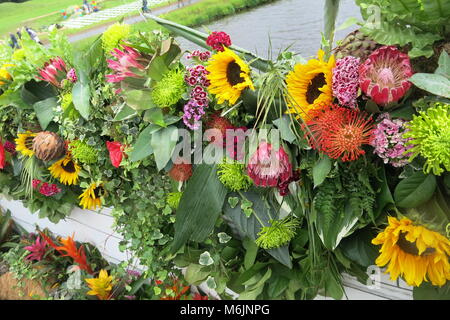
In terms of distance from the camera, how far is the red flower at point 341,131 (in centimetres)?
54

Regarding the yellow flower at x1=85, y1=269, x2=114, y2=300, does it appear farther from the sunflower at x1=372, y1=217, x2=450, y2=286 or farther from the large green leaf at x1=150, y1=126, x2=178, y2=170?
the sunflower at x1=372, y1=217, x2=450, y2=286

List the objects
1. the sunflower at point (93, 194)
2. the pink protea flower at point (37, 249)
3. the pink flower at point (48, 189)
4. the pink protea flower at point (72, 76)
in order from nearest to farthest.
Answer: the pink protea flower at point (72, 76) → the sunflower at point (93, 194) → the pink flower at point (48, 189) → the pink protea flower at point (37, 249)

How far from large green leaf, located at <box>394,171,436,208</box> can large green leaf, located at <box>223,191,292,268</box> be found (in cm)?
26

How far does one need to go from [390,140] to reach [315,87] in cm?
14

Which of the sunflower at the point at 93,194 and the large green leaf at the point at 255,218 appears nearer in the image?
the large green leaf at the point at 255,218

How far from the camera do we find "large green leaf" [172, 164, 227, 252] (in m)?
0.77

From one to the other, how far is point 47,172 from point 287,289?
2.72 feet

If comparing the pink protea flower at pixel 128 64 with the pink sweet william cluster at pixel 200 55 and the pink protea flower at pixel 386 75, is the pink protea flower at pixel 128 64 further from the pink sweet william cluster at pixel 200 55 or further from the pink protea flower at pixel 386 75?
the pink protea flower at pixel 386 75

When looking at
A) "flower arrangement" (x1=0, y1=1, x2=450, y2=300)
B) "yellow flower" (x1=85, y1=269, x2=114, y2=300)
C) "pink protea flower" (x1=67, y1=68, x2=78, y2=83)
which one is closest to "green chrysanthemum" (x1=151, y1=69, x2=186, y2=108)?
"flower arrangement" (x1=0, y1=1, x2=450, y2=300)

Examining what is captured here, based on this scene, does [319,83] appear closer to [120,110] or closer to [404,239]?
[404,239]

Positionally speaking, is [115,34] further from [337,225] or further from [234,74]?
[337,225]

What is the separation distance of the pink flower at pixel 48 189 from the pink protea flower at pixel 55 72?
0.36m

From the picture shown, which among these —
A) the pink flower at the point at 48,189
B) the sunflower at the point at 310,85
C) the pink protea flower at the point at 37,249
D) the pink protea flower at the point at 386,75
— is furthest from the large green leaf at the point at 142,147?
the pink protea flower at the point at 37,249

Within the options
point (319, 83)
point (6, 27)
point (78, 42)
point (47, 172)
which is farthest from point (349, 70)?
point (6, 27)
